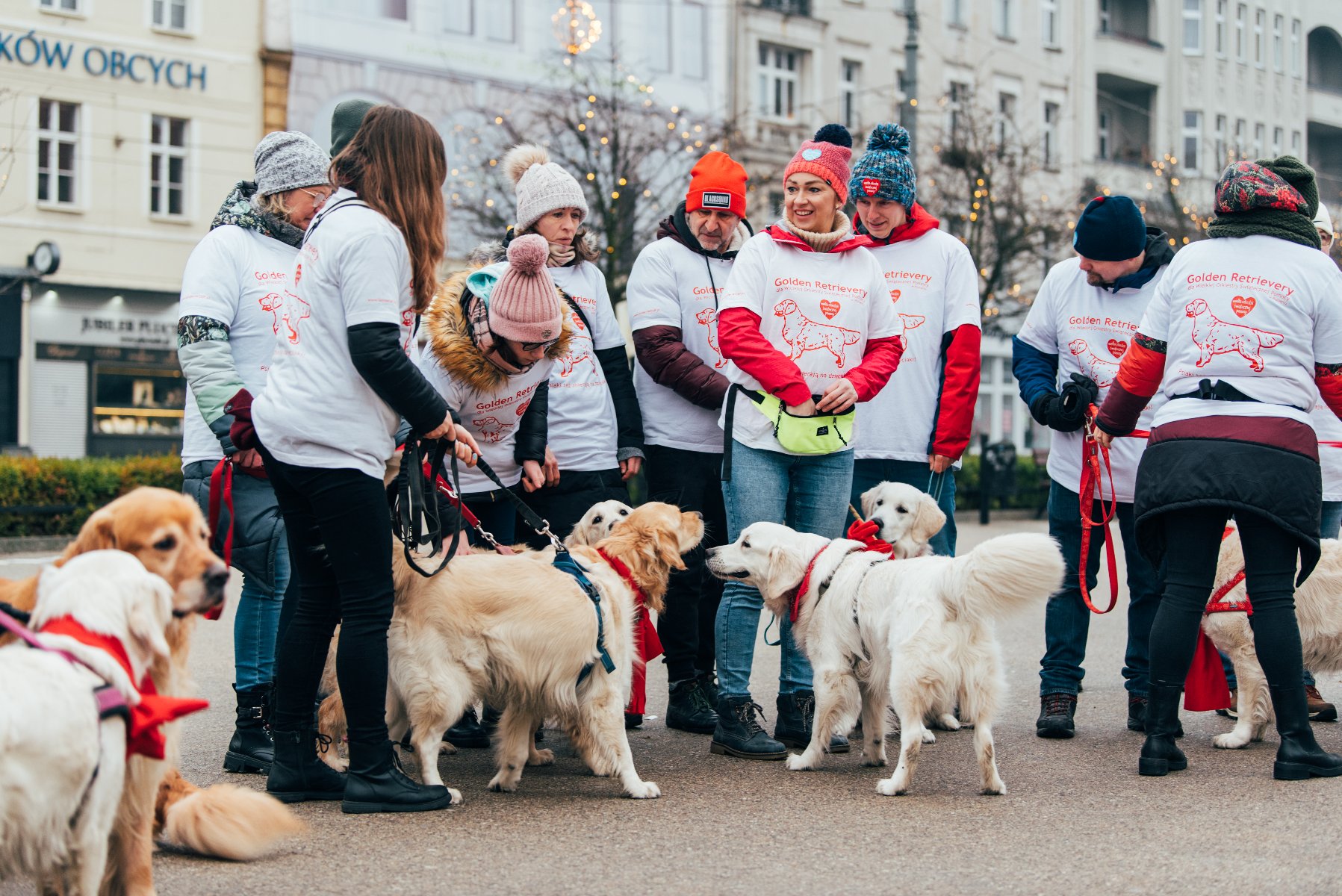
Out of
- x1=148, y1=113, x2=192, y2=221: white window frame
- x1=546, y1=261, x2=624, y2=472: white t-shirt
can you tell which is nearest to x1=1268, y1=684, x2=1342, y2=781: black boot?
x1=546, y1=261, x2=624, y2=472: white t-shirt

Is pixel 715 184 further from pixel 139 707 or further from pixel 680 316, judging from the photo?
pixel 139 707

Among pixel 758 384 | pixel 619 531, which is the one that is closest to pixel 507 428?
pixel 619 531

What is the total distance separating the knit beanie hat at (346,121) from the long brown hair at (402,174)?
23.6 inches

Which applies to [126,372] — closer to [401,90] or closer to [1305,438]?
[401,90]

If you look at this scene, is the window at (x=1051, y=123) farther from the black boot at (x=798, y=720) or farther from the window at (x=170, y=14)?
the black boot at (x=798, y=720)

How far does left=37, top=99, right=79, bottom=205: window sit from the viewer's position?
23.0 metres

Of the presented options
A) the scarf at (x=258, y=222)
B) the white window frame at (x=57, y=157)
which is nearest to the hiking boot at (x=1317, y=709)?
the scarf at (x=258, y=222)

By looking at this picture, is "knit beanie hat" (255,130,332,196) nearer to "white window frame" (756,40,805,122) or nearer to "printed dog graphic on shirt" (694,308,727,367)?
"printed dog graphic on shirt" (694,308,727,367)

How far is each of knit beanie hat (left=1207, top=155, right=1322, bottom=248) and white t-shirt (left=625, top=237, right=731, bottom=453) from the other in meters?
2.05

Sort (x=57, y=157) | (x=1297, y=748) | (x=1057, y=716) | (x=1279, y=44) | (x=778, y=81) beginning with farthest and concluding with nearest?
(x=1279, y=44)
(x=778, y=81)
(x=57, y=157)
(x=1057, y=716)
(x=1297, y=748)

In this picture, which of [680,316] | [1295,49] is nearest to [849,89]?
[1295,49]

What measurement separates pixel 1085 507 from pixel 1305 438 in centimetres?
119

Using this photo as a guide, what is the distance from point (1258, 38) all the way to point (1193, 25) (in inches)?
117

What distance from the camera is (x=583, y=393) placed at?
5.71m
